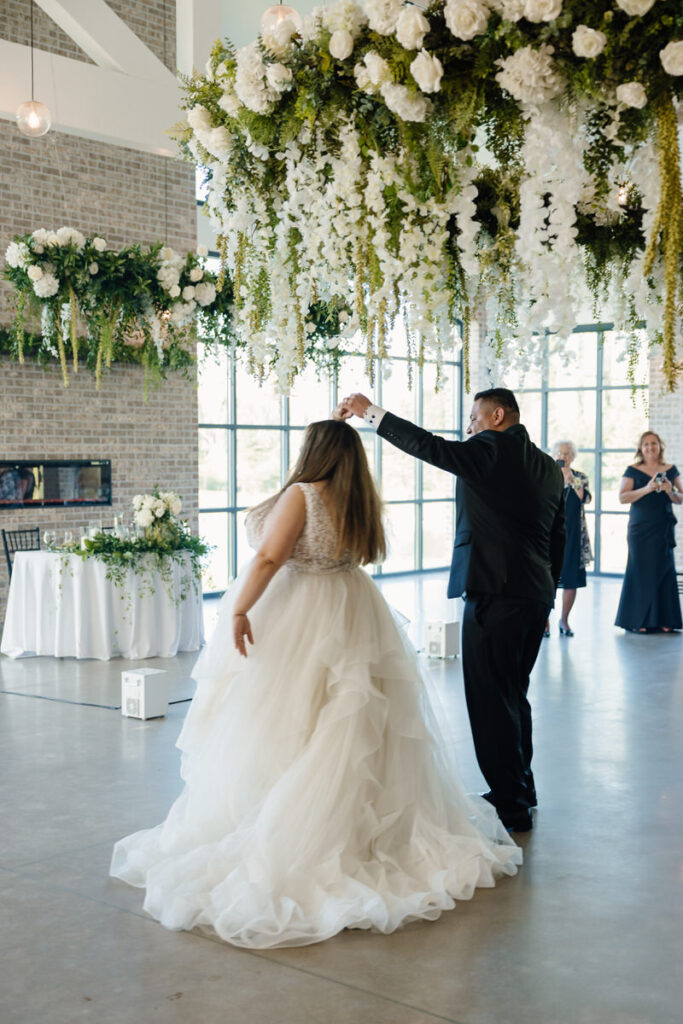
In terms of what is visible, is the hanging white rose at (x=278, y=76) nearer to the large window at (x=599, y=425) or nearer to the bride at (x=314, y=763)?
the bride at (x=314, y=763)

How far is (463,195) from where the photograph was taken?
278 centimetres

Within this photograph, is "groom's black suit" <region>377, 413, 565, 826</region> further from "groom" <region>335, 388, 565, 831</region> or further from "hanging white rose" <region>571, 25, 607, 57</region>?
"hanging white rose" <region>571, 25, 607, 57</region>

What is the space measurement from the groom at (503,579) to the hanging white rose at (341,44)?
75.1 inches

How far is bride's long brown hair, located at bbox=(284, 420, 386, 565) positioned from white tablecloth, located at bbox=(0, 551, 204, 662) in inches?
191

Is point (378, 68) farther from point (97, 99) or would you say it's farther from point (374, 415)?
point (97, 99)

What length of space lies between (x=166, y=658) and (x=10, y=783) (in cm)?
347

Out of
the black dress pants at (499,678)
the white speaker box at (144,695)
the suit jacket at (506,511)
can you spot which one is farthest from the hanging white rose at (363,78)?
the white speaker box at (144,695)

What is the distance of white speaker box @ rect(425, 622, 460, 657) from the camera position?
337 inches

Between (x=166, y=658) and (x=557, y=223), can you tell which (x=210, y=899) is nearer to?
(x=557, y=223)

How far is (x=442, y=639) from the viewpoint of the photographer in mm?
8555

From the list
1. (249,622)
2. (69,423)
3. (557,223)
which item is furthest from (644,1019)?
(69,423)

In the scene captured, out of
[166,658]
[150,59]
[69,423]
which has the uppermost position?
[150,59]

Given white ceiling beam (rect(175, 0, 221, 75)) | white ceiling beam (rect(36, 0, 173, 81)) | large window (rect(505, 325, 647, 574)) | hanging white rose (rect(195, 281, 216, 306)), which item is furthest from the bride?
large window (rect(505, 325, 647, 574))

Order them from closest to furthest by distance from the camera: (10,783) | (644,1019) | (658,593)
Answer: (644,1019)
(10,783)
(658,593)
